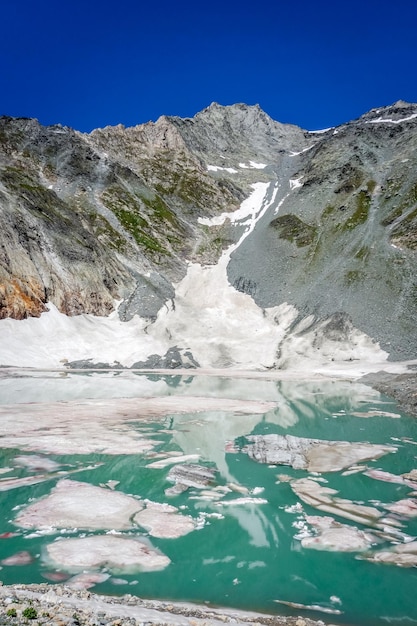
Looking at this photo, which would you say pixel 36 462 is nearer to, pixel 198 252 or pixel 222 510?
pixel 222 510

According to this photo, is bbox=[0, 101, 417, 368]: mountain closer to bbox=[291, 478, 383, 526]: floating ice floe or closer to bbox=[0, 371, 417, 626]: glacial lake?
bbox=[0, 371, 417, 626]: glacial lake

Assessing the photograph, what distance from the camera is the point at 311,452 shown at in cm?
1675

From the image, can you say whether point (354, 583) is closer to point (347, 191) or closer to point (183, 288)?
point (183, 288)

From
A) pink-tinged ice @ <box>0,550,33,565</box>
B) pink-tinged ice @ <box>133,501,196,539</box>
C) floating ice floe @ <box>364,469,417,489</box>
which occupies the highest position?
floating ice floe @ <box>364,469,417,489</box>

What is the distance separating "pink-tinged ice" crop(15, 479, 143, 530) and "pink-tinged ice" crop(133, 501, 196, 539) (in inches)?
11.4

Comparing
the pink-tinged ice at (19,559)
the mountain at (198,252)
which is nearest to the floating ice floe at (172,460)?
the pink-tinged ice at (19,559)

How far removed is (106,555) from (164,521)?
80.9 inches

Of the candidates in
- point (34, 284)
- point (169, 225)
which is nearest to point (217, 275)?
point (169, 225)

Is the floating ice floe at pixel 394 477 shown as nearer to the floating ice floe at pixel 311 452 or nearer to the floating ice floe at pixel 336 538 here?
the floating ice floe at pixel 311 452

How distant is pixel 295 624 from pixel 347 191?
305ft

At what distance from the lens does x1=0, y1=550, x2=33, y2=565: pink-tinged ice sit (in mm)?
8133

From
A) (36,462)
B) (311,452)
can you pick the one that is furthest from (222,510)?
(36,462)

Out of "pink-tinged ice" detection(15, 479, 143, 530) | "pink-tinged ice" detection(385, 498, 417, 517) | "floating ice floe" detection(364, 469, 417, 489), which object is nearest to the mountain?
"floating ice floe" detection(364, 469, 417, 489)

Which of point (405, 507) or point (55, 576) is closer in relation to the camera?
point (55, 576)
